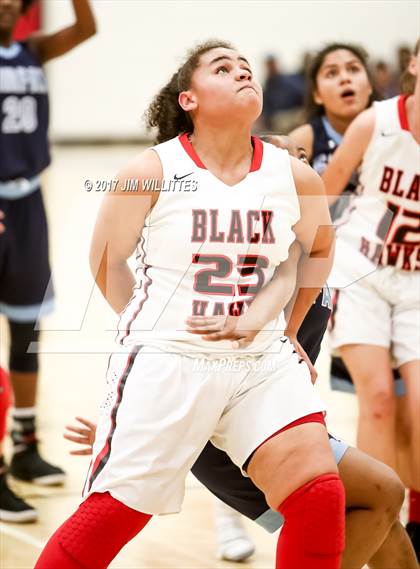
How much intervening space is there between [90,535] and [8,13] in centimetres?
267

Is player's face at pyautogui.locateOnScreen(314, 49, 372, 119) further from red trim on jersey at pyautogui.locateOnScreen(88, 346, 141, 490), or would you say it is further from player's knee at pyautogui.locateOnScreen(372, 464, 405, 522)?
red trim on jersey at pyautogui.locateOnScreen(88, 346, 141, 490)

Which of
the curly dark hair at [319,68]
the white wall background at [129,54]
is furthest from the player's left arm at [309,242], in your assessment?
the white wall background at [129,54]

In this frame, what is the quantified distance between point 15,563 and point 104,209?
4.98ft

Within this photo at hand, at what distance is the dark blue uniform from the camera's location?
4410mm

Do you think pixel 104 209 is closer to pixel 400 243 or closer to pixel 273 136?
pixel 273 136

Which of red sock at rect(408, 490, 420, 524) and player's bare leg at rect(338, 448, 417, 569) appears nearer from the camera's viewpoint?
player's bare leg at rect(338, 448, 417, 569)

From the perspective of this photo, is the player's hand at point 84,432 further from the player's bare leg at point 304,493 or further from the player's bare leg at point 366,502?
the player's bare leg at point 366,502

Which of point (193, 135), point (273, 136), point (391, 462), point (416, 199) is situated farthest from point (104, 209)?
point (391, 462)

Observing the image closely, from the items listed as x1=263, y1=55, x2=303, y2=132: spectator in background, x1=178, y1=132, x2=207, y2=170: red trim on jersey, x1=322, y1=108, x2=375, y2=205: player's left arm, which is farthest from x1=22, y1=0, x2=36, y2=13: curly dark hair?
x1=263, y1=55, x2=303, y2=132: spectator in background

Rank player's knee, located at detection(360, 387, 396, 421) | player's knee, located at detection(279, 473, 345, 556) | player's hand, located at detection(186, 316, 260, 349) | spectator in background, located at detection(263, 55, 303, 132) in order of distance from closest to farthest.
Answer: player's knee, located at detection(279, 473, 345, 556) → player's hand, located at detection(186, 316, 260, 349) → player's knee, located at detection(360, 387, 396, 421) → spectator in background, located at detection(263, 55, 303, 132)

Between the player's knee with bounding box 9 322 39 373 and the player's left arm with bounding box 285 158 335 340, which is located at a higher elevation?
the player's left arm with bounding box 285 158 335 340

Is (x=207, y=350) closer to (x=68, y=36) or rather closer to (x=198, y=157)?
(x=198, y=157)

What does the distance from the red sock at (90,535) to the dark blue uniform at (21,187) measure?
2056mm

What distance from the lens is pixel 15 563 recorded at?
3.62 meters
